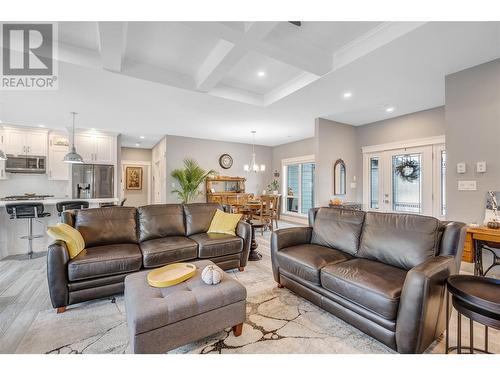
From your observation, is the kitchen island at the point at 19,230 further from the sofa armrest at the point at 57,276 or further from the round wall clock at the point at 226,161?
the round wall clock at the point at 226,161

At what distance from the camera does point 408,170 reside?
186 inches

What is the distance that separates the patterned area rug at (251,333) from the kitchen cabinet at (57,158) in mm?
4982

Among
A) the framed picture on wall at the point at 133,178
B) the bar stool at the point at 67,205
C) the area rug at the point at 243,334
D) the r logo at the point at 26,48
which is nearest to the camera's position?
the area rug at the point at 243,334

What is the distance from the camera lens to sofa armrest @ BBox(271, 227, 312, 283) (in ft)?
8.37

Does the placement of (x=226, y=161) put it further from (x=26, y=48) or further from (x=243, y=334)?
(x=243, y=334)

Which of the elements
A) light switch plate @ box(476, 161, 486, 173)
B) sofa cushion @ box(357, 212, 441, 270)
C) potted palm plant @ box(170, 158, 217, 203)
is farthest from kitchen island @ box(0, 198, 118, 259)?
light switch plate @ box(476, 161, 486, 173)

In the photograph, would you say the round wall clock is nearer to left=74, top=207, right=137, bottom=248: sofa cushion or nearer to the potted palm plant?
the potted palm plant

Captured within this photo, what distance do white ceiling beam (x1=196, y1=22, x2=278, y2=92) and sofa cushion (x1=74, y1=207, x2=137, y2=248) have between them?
2.12 m

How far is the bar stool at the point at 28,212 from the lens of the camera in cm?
341

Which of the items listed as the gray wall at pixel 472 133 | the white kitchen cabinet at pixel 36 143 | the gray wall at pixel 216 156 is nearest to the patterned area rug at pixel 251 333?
the gray wall at pixel 472 133

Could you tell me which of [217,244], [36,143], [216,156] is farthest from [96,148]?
[217,244]

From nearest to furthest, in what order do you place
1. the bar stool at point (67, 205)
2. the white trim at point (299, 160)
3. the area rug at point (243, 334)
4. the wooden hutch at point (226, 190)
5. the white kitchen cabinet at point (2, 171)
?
the area rug at point (243, 334) < the bar stool at point (67, 205) < the white kitchen cabinet at point (2, 171) < the wooden hutch at point (226, 190) < the white trim at point (299, 160)

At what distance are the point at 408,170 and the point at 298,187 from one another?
3.42 m
